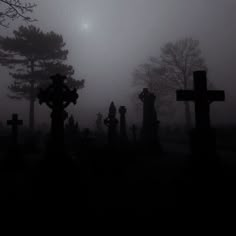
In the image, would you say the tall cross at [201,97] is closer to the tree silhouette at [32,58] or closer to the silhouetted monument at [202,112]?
the silhouetted monument at [202,112]

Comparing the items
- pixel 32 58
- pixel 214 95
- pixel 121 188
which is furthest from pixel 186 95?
pixel 32 58

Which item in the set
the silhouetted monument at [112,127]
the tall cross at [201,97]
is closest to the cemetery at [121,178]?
the tall cross at [201,97]

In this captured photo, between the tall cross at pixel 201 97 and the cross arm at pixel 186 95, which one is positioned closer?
the tall cross at pixel 201 97

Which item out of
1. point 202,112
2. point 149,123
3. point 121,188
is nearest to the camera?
point 121,188

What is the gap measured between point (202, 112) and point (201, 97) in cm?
45

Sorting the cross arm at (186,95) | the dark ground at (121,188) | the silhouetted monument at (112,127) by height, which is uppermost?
the cross arm at (186,95)

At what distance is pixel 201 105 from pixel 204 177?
209 cm

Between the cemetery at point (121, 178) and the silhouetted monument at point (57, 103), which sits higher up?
the silhouetted monument at point (57, 103)

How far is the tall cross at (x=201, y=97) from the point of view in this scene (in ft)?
23.4

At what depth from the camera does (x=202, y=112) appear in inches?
283

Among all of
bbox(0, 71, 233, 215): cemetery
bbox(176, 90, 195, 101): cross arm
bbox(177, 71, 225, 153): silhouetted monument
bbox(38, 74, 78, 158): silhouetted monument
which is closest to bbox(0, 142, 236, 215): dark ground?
bbox(0, 71, 233, 215): cemetery

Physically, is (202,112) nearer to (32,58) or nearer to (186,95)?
(186,95)

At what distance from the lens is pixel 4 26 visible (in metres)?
8.29

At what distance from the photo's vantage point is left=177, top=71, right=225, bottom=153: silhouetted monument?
6.93 metres
